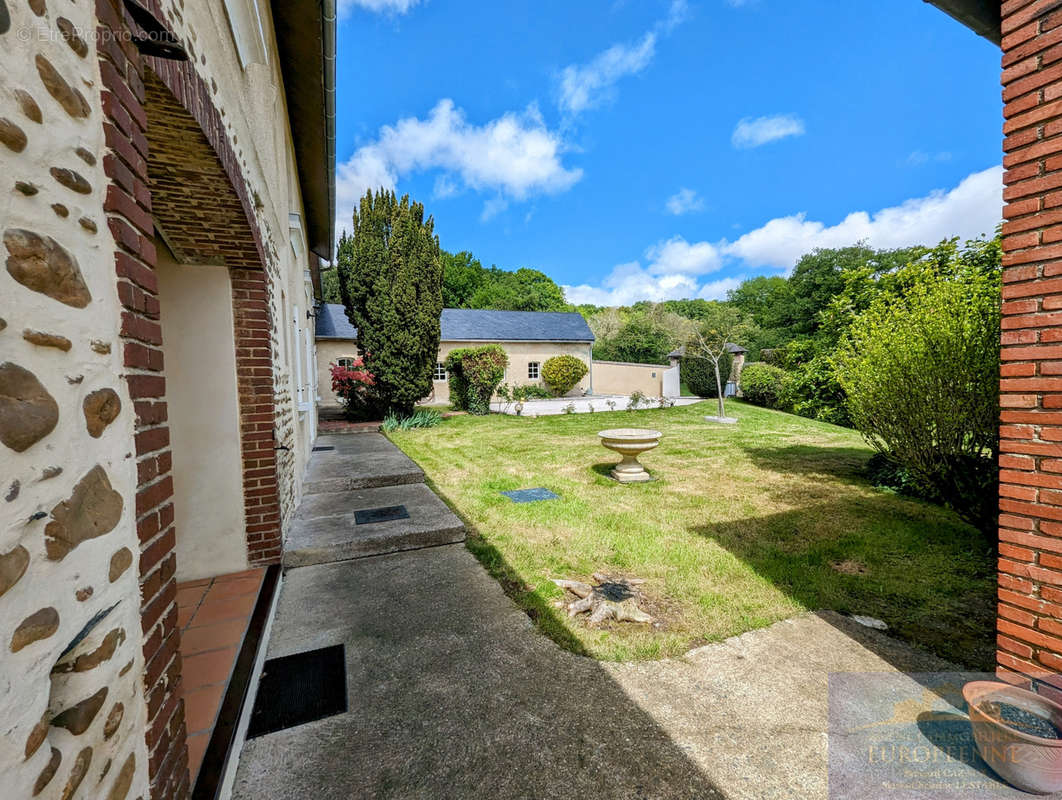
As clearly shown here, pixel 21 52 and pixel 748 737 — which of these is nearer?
pixel 21 52

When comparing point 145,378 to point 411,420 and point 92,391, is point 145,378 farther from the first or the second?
point 411,420

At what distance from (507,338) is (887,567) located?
19.2 meters

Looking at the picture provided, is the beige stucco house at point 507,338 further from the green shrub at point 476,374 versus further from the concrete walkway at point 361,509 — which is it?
the concrete walkway at point 361,509

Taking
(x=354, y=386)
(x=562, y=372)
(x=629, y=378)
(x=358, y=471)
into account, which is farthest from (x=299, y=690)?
(x=629, y=378)

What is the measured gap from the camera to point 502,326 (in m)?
22.9

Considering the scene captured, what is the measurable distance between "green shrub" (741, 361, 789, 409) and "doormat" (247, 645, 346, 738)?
17.1 metres

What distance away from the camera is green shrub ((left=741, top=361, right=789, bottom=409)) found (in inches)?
662

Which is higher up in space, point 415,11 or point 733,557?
point 415,11

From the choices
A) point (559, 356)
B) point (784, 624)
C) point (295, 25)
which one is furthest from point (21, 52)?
point (559, 356)

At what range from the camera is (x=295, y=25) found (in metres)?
4.58

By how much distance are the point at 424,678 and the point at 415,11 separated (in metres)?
13.5

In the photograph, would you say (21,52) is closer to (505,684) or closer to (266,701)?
(266,701)

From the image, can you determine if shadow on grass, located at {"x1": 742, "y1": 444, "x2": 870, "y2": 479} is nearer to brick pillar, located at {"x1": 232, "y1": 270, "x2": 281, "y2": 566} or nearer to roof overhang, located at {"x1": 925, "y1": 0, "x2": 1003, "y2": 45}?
roof overhang, located at {"x1": 925, "y1": 0, "x2": 1003, "y2": 45}

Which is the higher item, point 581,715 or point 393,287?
point 393,287
